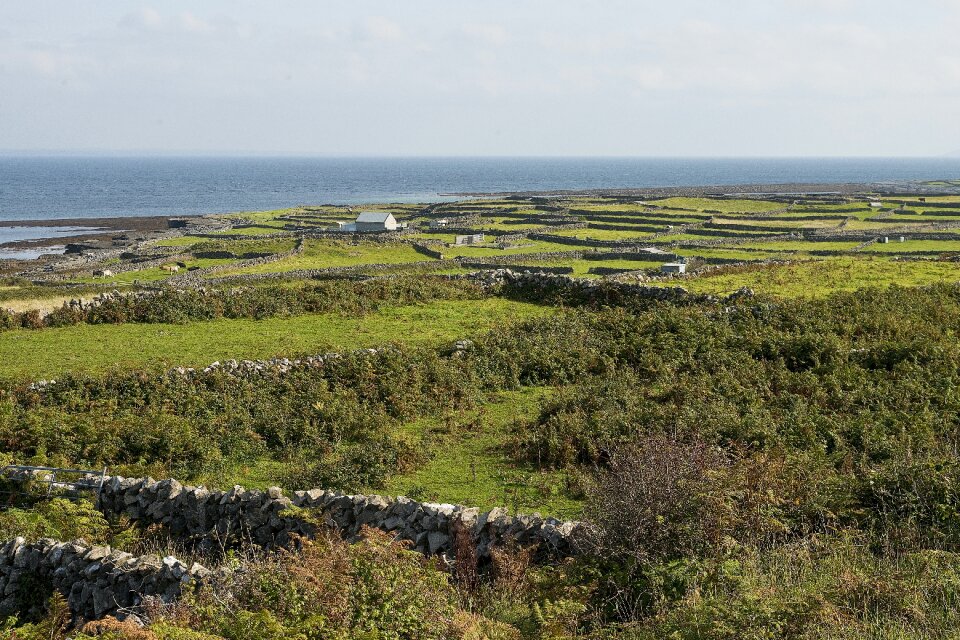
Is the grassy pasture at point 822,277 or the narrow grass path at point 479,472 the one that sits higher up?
the grassy pasture at point 822,277

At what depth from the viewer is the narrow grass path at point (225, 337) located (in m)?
25.5

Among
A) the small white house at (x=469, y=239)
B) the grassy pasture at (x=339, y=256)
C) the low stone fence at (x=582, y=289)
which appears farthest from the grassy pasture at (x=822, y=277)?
the small white house at (x=469, y=239)

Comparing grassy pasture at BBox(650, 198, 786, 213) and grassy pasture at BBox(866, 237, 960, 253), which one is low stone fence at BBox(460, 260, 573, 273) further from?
grassy pasture at BBox(650, 198, 786, 213)

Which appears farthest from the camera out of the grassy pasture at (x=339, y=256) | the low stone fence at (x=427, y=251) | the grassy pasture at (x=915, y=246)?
the low stone fence at (x=427, y=251)

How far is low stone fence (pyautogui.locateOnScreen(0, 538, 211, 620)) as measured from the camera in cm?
1119

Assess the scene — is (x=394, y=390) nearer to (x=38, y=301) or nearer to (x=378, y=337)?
(x=378, y=337)

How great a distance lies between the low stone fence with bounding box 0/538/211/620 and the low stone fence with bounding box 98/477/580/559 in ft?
3.57

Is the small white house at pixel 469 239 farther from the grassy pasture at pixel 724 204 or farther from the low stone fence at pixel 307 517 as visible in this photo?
the low stone fence at pixel 307 517

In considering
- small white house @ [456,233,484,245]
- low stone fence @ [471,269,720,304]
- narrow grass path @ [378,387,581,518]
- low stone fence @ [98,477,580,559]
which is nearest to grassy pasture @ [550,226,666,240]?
small white house @ [456,233,484,245]

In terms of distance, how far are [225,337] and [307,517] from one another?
17477 mm

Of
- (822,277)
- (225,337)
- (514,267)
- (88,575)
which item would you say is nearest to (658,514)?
(88,575)

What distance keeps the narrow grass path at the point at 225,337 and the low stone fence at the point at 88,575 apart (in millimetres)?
11660

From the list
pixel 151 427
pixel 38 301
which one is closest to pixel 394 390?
pixel 151 427

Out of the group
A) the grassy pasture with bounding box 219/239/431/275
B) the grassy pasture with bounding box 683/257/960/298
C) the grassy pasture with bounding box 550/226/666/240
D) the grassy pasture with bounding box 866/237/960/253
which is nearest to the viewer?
the grassy pasture with bounding box 683/257/960/298
